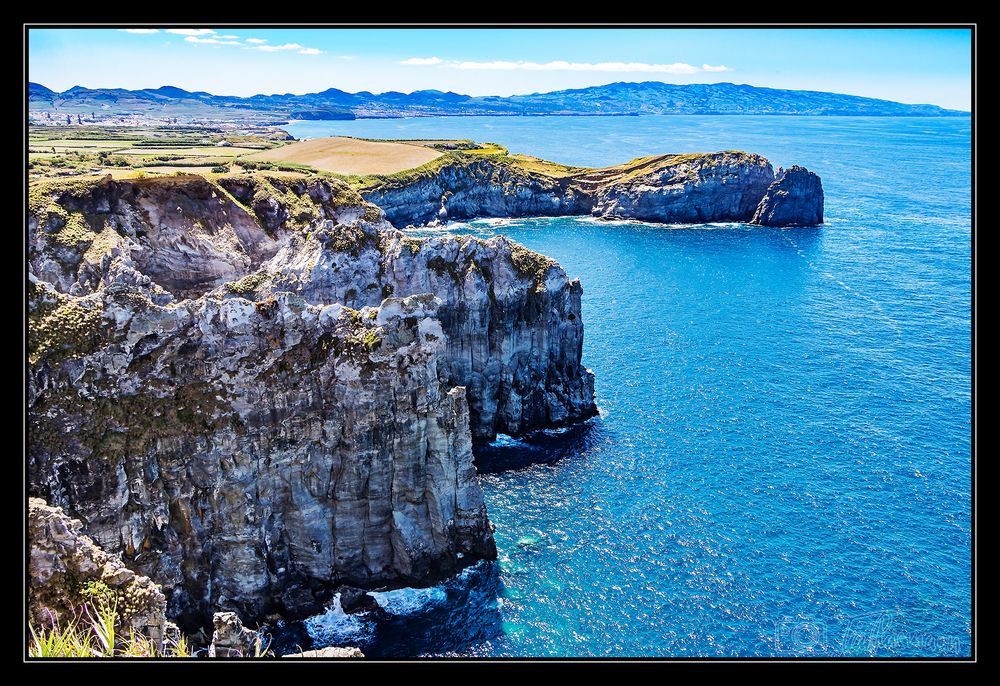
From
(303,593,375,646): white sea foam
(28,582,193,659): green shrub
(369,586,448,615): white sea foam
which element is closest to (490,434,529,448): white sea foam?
(369,586,448,615): white sea foam

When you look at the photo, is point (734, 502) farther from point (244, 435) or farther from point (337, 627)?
point (244, 435)

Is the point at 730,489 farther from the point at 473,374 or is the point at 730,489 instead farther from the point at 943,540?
the point at 473,374

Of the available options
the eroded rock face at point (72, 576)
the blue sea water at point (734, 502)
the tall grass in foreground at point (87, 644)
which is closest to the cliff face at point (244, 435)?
the blue sea water at point (734, 502)

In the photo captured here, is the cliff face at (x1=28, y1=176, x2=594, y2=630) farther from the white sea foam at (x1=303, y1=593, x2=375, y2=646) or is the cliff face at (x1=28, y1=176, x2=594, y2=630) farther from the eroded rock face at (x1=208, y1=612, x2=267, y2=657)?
the eroded rock face at (x1=208, y1=612, x2=267, y2=657)

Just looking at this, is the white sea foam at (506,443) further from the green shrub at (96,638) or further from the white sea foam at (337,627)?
the green shrub at (96,638)

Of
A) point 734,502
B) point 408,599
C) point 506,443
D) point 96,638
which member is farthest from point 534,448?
point 96,638
